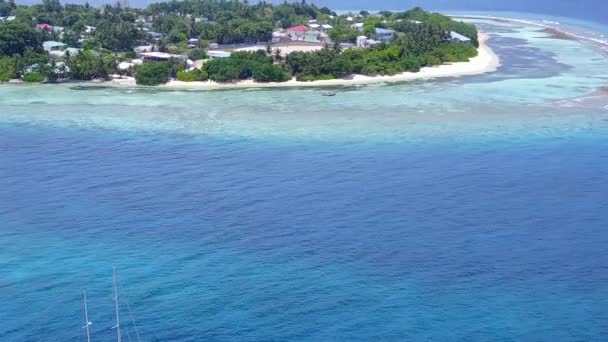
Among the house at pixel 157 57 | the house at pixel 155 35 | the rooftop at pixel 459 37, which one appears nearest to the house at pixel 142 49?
the house at pixel 157 57

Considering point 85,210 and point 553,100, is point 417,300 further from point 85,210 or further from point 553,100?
point 553,100

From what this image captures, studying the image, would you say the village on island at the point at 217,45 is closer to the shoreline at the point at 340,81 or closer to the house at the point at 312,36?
the house at the point at 312,36

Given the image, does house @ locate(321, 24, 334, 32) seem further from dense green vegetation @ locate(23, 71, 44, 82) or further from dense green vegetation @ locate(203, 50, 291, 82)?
dense green vegetation @ locate(23, 71, 44, 82)

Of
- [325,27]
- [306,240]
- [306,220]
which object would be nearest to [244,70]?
[325,27]

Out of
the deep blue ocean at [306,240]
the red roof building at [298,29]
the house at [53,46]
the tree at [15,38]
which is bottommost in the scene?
the deep blue ocean at [306,240]

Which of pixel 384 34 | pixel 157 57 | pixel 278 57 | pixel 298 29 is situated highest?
pixel 298 29

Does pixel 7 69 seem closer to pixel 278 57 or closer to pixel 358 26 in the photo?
pixel 278 57
